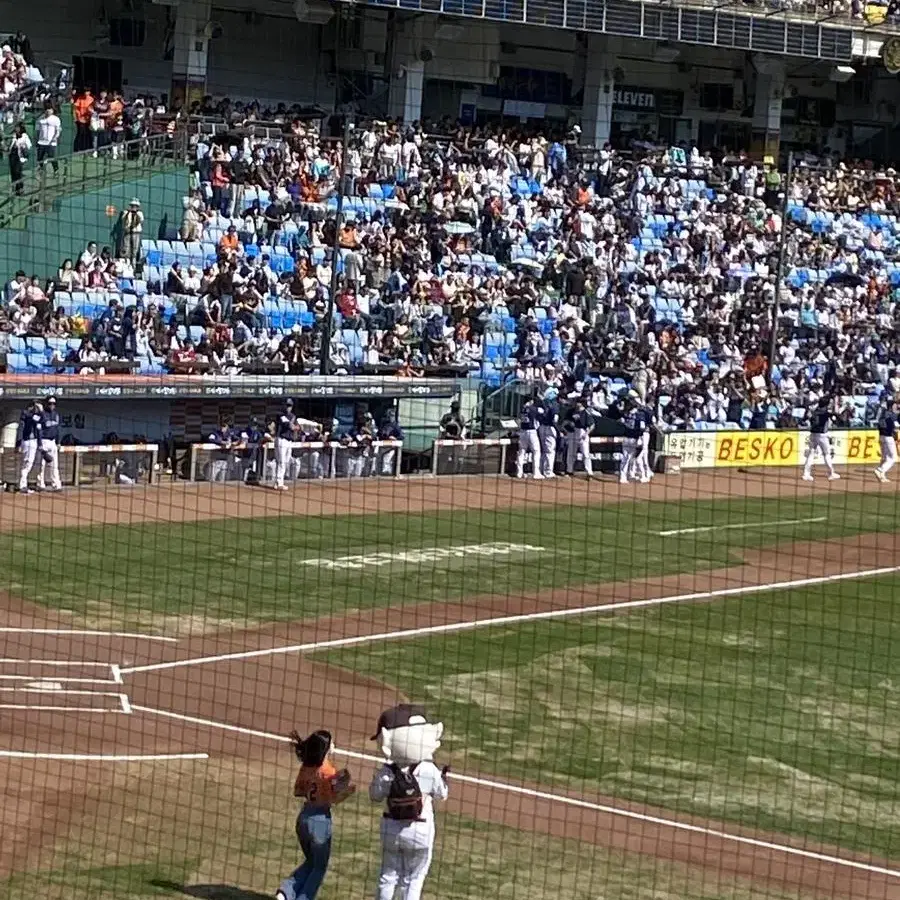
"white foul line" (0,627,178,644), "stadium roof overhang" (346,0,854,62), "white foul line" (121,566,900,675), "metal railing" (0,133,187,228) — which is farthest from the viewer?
"stadium roof overhang" (346,0,854,62)

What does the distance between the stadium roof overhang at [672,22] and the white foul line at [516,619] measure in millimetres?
18223

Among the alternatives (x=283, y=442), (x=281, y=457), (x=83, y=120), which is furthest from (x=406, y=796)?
(x=83, y=120)

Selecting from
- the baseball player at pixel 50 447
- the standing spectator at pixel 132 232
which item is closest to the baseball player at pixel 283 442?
the baseball player at pixel 50 447

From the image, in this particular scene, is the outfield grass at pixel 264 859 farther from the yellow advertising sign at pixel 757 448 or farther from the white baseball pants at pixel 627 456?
the yellow advertising sign at pixel 757 448

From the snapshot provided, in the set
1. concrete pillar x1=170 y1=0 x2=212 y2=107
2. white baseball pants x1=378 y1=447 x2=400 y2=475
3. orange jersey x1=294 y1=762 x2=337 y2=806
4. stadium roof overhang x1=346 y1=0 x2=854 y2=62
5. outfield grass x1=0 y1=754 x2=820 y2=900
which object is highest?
stadium roof overhang x1=346 y1=0 x2=854 y2=62

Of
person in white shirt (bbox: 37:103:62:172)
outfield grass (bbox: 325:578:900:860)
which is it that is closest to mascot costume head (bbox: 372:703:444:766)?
outfield grass (bbox: 325:578:900:860)

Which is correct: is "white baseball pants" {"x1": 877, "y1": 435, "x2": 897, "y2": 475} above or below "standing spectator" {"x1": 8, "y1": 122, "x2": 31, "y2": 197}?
below

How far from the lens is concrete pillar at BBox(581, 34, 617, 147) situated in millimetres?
45156

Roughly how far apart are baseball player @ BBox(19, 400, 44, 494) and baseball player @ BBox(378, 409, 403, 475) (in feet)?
20.3

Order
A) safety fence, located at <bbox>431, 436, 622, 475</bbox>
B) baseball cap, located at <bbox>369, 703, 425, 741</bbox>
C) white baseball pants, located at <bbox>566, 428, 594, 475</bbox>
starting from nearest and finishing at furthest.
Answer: baseball cap, located at <bbox>369, 703, 425, 741</bbox>
safety fence, located at <bbox>431, 436, 622, 475</bbox>
white baseball pants, located at <bbox>566, 428, 594, 475</bbox>

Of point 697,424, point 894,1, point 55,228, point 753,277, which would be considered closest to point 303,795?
point 55,228

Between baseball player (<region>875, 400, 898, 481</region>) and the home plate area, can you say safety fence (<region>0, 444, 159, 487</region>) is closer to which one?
the home plate area

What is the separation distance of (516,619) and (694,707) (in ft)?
12.5

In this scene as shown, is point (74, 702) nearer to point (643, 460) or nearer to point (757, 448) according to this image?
point (643, 460)
